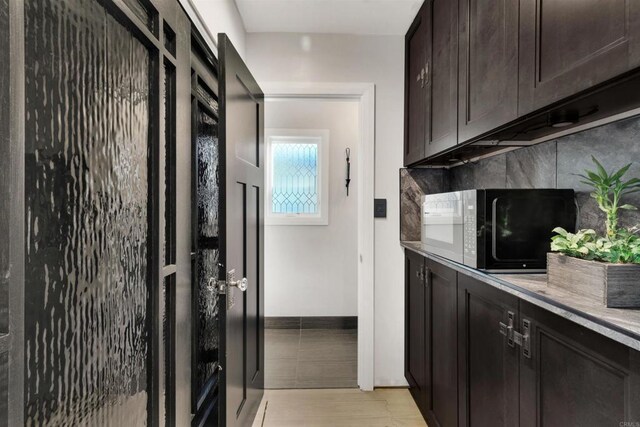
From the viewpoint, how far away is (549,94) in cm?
92

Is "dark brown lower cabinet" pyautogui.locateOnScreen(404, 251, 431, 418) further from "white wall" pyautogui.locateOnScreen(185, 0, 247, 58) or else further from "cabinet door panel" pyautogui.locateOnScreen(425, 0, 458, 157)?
"white wall" pyautogui.locateOnScreen(185, 0, 247, 58)

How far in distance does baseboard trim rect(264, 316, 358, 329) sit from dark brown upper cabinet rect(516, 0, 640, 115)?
2.84m

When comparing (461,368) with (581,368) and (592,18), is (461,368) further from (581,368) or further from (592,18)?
(592,18)

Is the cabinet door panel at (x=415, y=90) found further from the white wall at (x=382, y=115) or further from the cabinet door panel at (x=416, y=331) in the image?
the cabinet door panel at (x=416, y=331)

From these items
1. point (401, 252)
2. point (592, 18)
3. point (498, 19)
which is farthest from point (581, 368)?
point (401, 252)

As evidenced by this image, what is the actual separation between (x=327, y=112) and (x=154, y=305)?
2.85 metres

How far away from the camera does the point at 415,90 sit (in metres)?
2.11

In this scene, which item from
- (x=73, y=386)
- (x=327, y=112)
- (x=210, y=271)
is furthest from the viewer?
(x=327, y=112)

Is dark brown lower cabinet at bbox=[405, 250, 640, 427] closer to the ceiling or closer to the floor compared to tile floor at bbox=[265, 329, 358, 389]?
closer to the ceiling

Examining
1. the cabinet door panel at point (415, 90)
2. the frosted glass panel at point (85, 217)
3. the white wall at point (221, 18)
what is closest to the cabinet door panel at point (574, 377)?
the frosted glass panel at point (85, 217)

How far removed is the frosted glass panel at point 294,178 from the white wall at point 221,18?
1.34 metres

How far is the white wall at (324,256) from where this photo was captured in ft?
11.4

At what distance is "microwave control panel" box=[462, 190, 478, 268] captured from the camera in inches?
48.7

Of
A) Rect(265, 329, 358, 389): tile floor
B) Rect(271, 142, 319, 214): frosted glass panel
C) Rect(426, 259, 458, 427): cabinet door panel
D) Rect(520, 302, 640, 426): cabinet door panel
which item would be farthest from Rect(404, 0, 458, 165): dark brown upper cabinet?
Rect(265, 329, 358, 389): tile floor
